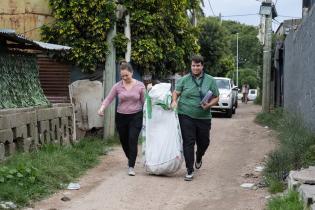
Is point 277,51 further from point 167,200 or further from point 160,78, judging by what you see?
point 167,200

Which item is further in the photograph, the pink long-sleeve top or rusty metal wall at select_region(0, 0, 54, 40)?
rusty metal wall at select_region(0, 0, 54, 40)

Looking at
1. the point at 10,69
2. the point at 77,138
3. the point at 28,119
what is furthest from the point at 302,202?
the point at 77,138

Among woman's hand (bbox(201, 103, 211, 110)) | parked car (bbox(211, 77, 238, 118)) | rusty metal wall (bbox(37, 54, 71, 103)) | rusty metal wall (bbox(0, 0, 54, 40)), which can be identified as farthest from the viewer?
parked car (bbox(211, 77, 238, 118))

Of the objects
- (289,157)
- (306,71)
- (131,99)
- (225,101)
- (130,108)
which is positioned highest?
(306,71)

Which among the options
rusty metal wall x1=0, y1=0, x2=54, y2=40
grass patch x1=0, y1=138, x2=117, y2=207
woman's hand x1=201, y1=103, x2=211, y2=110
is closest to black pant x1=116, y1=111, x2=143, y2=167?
→ grass patch x1=0, y1=138, x2=117, y2=207

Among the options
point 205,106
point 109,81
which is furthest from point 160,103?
point 109,81

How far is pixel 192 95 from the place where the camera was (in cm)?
779

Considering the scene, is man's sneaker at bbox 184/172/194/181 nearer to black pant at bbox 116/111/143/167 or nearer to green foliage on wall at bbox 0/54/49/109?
black pant at bbox 116/111/143/167

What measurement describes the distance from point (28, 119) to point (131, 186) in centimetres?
240

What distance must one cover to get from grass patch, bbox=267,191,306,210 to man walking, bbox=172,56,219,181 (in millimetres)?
2013

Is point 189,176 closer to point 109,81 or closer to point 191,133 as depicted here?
point 191,133

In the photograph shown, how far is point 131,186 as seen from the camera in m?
7.27

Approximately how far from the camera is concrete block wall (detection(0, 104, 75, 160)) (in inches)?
306

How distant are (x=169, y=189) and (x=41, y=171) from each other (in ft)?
5.72
